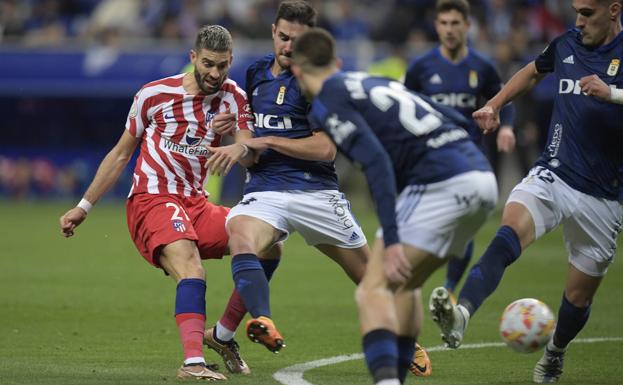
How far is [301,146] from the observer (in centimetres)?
776

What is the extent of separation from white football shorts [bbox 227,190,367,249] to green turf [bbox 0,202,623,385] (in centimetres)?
94

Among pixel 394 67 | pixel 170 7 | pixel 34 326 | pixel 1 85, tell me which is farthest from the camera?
pixel 170 7

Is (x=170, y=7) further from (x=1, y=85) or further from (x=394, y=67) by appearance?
(x=394, y=67)

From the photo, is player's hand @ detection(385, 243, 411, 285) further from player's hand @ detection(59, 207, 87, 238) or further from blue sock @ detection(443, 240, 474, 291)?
blue sock @ detection(443, 240, 474, 291)

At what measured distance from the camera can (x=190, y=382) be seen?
723 centimetres

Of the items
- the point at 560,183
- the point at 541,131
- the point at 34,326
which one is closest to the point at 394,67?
the point at 541,131

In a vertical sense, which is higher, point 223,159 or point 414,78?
point 223,159

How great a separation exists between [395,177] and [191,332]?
1.93 m

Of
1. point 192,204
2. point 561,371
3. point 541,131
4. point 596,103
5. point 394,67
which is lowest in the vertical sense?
point 541,131

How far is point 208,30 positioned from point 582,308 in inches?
124

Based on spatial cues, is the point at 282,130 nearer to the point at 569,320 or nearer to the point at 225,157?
the point at 225,157

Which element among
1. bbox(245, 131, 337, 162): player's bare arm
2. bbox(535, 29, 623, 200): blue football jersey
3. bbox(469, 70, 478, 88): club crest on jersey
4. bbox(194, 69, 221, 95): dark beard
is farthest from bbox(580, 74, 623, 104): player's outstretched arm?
bbox(469, 70, 478, 88): club crest on jersey

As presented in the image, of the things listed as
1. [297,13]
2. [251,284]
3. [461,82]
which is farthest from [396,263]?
[461,82]

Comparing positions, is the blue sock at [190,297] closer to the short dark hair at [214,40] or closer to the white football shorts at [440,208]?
the short dark hair at [214,40]
